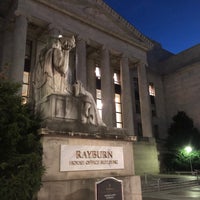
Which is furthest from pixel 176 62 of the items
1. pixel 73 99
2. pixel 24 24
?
pixel 73 99

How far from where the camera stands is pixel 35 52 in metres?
29.0

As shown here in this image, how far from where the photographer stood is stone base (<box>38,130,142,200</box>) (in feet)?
17.3

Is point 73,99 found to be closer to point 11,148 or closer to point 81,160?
point 81,160

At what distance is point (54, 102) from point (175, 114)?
42143 millimetres

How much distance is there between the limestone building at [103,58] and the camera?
25.8m

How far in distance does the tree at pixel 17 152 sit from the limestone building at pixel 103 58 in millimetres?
13780

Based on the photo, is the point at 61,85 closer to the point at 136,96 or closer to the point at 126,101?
the point at 126,101

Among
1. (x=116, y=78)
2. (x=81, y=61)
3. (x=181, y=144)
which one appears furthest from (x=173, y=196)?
(x=116, y=78)

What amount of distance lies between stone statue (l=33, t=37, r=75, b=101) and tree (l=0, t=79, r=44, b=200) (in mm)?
1185

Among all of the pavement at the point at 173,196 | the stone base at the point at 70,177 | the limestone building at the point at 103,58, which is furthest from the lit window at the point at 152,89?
the stone base at the point at 70,177

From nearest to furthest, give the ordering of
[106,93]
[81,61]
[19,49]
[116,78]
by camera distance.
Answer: [19,49], [81,61], [106,93], [116,78]

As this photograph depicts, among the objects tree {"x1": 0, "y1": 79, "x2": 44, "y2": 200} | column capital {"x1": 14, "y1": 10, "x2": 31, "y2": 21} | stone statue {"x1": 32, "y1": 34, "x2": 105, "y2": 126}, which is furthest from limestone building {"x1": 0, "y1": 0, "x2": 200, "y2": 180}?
tree {"x1": 0, "y1": 79, "x2": 44, "y2": 200}

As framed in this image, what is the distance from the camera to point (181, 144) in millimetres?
35875

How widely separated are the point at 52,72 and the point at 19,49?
59.0 ft
